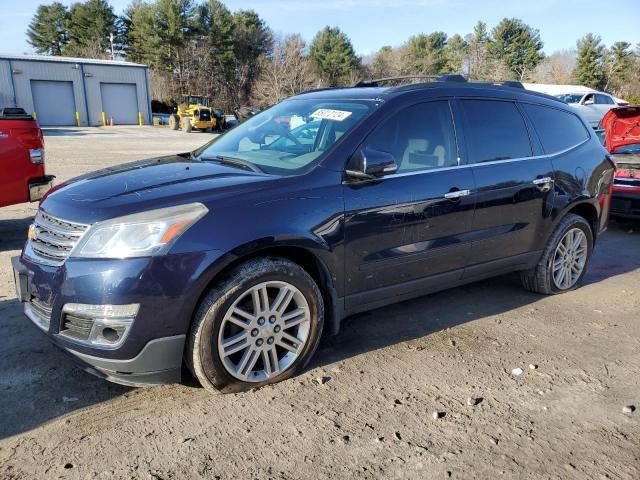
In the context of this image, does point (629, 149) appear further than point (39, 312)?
Yes

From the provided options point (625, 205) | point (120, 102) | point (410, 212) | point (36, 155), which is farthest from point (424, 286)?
point (120, 102)

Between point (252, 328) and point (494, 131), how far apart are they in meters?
2.51

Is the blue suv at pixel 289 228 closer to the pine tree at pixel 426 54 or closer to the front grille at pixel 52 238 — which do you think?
the front grille at pixel 52 238

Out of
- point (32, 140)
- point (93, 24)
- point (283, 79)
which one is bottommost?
point (32, 140)

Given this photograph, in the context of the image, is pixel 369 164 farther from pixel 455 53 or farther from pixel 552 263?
pixel 455 53

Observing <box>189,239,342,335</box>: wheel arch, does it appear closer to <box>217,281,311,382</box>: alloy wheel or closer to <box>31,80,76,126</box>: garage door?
<box>217,281,311,382</box>: alloy wheel

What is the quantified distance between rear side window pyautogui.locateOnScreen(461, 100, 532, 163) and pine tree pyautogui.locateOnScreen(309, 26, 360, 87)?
197ft

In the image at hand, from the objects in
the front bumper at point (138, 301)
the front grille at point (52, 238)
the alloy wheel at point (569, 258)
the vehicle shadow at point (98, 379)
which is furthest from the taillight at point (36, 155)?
the alloy wheel at point (569, 258)

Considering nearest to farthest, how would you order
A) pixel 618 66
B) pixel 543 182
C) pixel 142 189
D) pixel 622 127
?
pixel 142 189
pixel 543 182
pixel 622 127
pixel 618 66

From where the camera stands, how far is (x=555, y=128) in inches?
185

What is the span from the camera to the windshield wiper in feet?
11.2

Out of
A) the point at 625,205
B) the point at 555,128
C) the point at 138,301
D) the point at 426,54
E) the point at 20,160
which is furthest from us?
the point at 426,54

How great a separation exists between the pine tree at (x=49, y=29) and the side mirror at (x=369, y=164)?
75.6m

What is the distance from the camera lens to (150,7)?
5431cm
